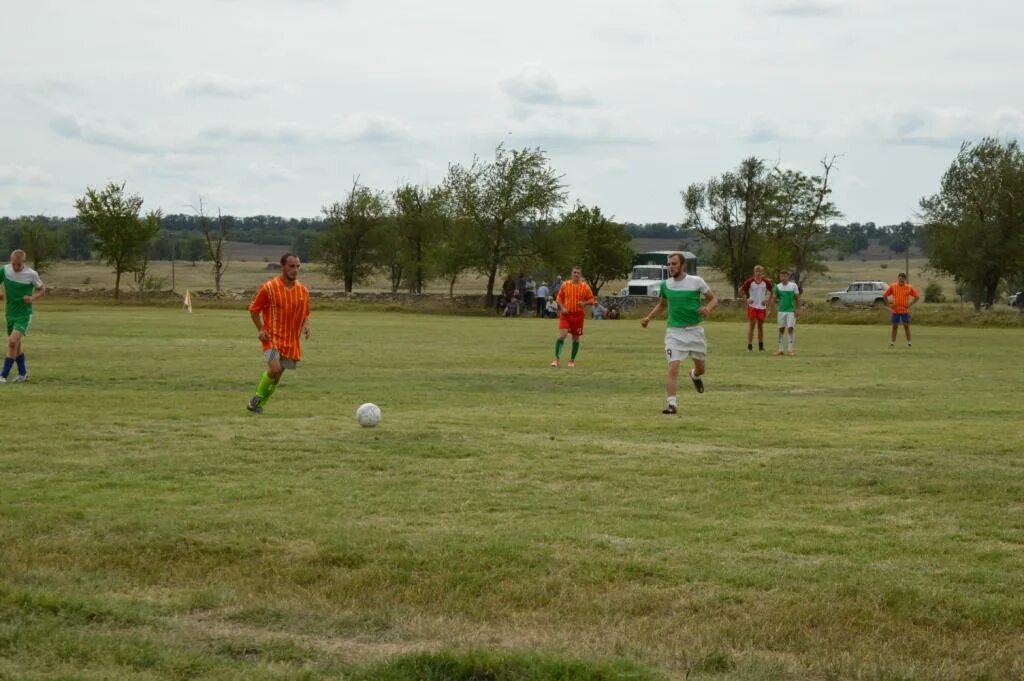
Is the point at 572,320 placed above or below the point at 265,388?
above

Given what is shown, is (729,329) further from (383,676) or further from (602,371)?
(383,676)

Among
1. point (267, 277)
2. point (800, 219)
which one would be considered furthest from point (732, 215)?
point (267, 277)

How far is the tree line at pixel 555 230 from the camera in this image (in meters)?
76.0

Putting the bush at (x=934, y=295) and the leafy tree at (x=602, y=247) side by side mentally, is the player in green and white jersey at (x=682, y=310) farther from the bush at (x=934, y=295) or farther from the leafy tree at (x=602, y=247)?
the bush at (x=934, y=295)

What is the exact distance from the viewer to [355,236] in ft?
319

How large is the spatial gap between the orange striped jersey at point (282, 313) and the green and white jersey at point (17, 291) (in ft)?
20.8

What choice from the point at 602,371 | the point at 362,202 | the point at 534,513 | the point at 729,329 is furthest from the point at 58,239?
the point at 534,513

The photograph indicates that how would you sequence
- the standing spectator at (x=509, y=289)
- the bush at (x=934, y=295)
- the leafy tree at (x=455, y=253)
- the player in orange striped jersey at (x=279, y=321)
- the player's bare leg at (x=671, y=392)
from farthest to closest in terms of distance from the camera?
A: the bush at (x=934, y=295) < the leafy tree at (x=455, y=253) < the standing spectator at (x=509, y=289) < the player's bare leg at (x=671, y=392) < the player in orange striped jersey at (x=279, y=321)

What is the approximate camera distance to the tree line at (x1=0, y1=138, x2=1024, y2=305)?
76000 millimetres

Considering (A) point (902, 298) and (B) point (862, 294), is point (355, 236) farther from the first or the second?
Result: (A) point (902, 298)

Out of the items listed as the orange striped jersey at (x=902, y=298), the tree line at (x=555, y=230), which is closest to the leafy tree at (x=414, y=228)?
the tree line at (x=555, y=230)

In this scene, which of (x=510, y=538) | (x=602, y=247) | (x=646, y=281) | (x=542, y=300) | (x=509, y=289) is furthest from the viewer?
(x=602, y=247)

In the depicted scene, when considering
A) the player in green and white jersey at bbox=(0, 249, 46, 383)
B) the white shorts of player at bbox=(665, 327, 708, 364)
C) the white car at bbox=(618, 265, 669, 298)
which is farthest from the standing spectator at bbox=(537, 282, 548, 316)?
the white shorts of player at bbox=(665, 327, 708, 364)

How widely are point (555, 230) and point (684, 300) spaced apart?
5863cm
